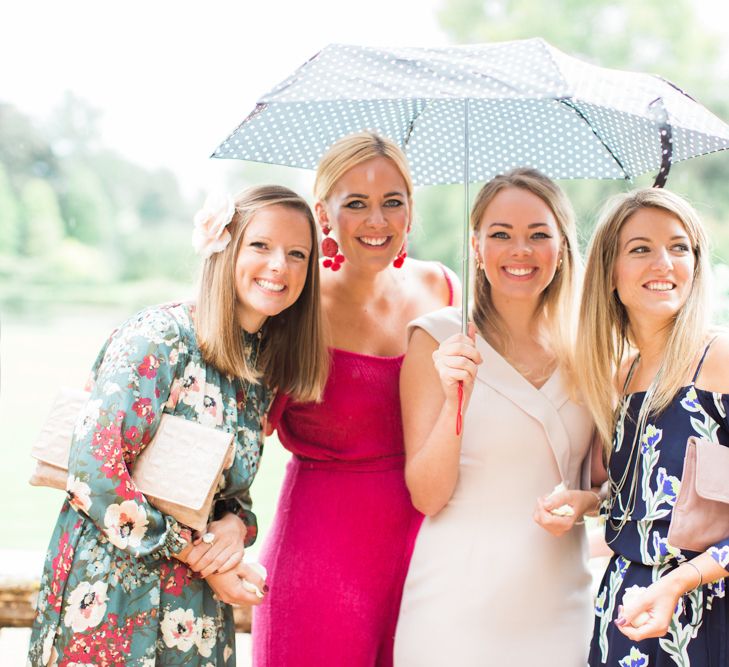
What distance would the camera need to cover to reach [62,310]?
14.0m

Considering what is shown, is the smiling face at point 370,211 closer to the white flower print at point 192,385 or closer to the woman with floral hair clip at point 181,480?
the woman with floral hair clip at point 181,480

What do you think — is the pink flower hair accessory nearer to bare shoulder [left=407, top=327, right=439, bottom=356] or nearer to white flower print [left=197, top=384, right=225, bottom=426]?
white flower print [left=197, top=384, right=225, bottom=426]

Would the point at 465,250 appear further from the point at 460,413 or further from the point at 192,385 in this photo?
the point at 192,385

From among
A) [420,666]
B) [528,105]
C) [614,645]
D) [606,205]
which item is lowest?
[420,666]

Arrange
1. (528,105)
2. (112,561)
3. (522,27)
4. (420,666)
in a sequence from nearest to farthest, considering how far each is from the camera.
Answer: (112,561) → (420,666) → (528,105) → (522,27)

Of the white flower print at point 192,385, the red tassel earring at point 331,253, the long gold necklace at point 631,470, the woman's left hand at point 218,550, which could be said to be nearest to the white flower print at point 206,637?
the woman's left hand at point 218,550

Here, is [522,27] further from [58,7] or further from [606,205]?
[606,205]

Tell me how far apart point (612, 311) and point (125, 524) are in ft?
4.01

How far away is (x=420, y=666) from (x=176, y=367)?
3.02 ft

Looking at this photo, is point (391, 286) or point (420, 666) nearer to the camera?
point (420, 666)

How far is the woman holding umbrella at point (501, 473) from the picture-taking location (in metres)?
2.16

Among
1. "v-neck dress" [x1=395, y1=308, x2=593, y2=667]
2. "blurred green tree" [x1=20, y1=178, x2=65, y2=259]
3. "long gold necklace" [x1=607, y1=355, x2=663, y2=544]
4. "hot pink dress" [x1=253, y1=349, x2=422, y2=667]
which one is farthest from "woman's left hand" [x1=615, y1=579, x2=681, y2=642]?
"blurred green tree" [x1=20, y1=178, x2=65, y2=259]

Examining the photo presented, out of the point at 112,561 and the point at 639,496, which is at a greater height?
the point at 639,496

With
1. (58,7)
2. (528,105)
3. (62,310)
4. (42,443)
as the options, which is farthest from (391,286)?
(58,7)
